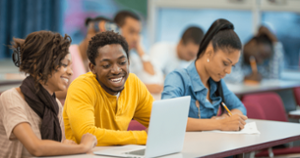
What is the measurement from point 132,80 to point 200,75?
52 cm

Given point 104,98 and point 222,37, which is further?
point 222,37

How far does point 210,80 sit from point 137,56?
2.23 meters

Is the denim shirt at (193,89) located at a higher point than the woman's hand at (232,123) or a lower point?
higher

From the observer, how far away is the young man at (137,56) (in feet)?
12.7

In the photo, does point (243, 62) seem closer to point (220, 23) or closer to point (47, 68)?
point (220, 23)

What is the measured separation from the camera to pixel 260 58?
16.9 ft

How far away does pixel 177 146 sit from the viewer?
1.44 metres

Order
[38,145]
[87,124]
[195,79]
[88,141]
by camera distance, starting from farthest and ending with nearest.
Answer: [195,79] < [87,124] < [88,141] < [38,145]

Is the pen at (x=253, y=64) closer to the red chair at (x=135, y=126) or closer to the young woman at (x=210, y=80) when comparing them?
the young woman at (x=210, y=80)

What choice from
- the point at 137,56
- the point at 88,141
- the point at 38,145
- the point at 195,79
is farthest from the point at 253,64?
the point at 38,145

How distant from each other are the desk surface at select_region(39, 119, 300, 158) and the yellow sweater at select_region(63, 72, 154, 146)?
0.10 meters

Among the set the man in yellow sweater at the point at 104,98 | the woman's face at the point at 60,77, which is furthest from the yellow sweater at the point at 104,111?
the woman's face at the point at 60,77

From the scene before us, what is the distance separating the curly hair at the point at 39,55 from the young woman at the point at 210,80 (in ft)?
2.45

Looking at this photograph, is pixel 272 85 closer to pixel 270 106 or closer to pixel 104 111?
pixel 270 106
